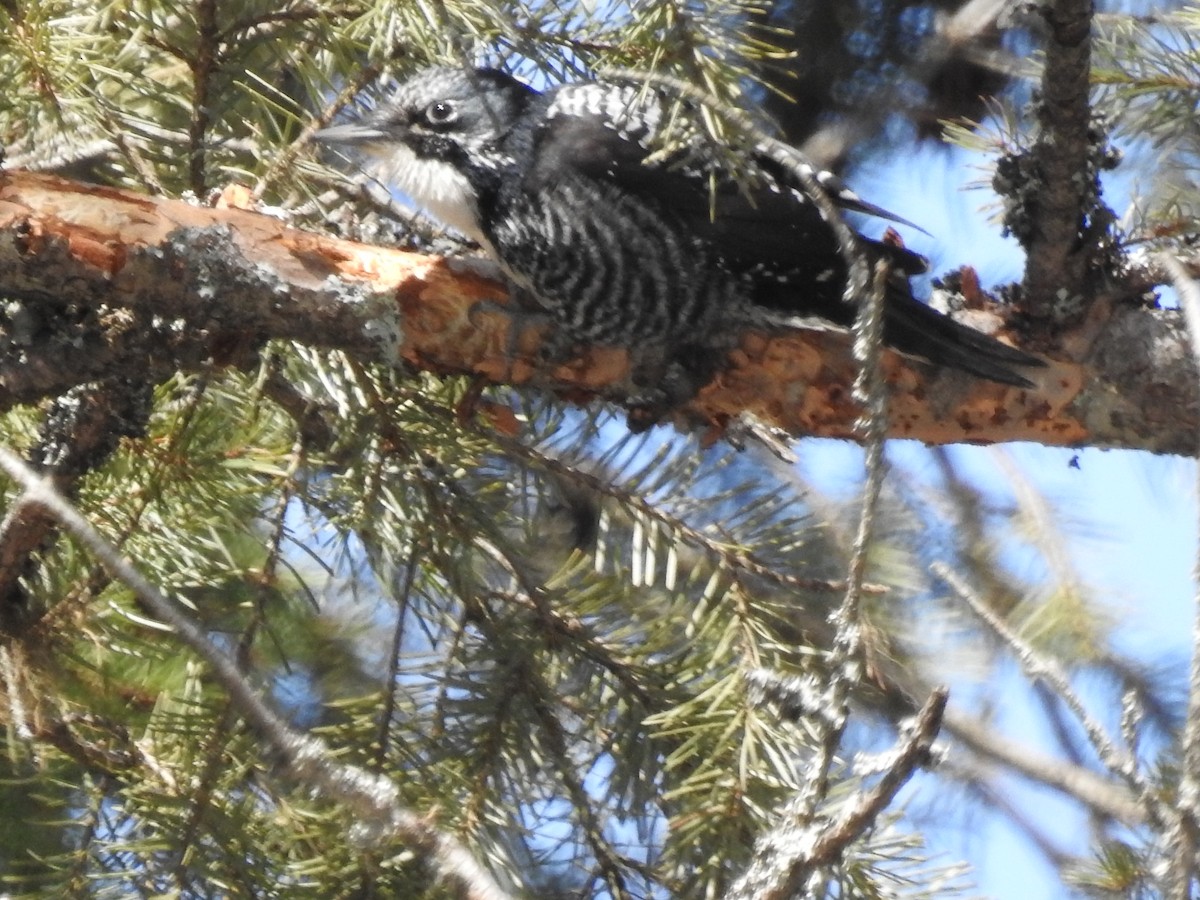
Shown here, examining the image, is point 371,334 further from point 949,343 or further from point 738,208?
point 949,343

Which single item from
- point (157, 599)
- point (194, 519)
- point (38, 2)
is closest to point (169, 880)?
point (194, 519)

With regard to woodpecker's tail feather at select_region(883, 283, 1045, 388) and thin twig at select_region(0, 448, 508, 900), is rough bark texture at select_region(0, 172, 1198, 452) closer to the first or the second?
woodpecker's tail feather at select_region(883, 283, 1045, 388)

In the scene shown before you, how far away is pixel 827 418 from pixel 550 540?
0.81m

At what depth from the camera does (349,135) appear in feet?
6.46

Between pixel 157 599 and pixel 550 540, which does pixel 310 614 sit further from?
pixel 157 599

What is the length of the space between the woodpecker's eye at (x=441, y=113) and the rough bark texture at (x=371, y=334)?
1.45ft

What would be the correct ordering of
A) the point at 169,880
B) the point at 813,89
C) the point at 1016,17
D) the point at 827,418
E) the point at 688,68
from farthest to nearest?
1. the point at 813,89
2. the point at 1016,17
3. the point at 827,418
4. the point at 169,880
5. the point at 688,68

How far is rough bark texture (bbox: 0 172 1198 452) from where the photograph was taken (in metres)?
1.49

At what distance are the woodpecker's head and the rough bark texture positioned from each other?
1.01ft

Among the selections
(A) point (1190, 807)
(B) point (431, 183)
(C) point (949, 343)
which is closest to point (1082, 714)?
(A) point (1190, 807)

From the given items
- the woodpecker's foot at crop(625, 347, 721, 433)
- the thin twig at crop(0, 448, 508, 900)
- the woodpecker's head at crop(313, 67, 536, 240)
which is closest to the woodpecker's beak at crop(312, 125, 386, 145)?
the woodpecker's head at crop(313, 67, 536, 240)

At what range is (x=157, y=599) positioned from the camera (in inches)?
29.6

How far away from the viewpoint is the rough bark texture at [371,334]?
4.88 ft

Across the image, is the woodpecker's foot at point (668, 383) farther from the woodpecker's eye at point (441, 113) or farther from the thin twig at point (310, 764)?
the thin twig at point (310, 764)
